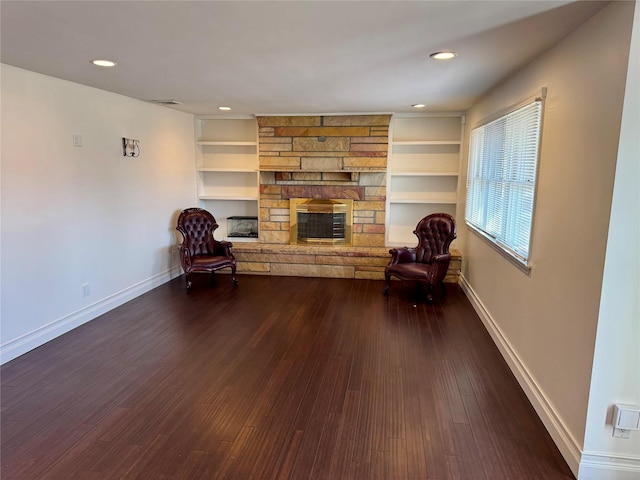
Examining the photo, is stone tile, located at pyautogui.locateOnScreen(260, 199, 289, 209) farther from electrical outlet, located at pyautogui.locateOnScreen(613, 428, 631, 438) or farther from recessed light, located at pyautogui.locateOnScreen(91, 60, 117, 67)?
electrical outlet, located at pyautogui.locateOnScreen(613, 428, 631, 438)

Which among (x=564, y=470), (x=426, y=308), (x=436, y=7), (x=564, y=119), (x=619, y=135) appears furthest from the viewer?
(x=426, y=308)

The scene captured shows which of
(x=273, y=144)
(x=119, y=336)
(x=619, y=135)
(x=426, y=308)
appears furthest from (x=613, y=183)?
(x=273, y=144)

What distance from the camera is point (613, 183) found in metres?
1.86

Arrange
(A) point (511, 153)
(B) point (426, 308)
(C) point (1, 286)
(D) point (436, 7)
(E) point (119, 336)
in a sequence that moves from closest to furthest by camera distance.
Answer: (D) point (436, 7)
(C) point (1, 286)
(A) point (511, 153)
(E) point (119, 336)
(B) point (426, 308)

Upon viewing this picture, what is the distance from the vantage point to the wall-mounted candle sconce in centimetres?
457

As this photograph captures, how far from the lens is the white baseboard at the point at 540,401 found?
215 cm

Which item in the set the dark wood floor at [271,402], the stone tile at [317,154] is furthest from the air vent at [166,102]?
the dark wood floor at [271,402]

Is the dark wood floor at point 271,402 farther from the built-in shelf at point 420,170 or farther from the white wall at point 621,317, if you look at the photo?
the built-in shelf at point 420,170

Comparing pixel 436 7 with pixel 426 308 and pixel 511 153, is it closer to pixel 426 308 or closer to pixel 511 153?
pixel 511 153

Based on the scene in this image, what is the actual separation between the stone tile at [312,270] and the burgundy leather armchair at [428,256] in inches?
30.6

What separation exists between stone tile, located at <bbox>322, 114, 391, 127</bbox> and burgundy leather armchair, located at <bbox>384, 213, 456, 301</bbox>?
1.51 metres

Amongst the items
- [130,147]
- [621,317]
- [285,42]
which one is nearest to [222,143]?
[130,147]

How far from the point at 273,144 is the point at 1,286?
377cm

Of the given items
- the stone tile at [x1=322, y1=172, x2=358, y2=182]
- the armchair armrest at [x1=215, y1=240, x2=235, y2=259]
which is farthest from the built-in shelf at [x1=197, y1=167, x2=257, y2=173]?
the armchair armrest at [x1=215, y1=240, x2=235, y2=259]
